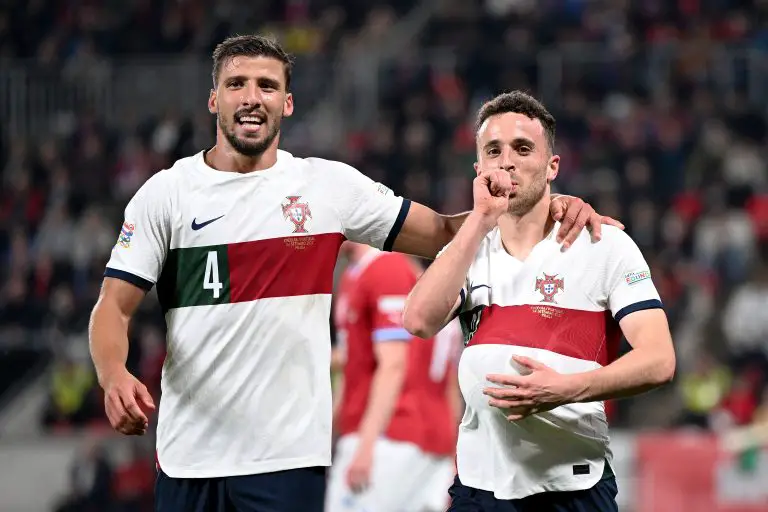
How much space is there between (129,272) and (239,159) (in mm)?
570

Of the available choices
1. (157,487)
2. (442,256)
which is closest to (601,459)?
(442,256)

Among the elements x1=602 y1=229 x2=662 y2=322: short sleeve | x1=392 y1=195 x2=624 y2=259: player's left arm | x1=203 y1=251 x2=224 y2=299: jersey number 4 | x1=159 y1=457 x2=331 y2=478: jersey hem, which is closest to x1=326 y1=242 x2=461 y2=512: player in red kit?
x1=392 y1=195 x2=624 y2=259: player's left arm

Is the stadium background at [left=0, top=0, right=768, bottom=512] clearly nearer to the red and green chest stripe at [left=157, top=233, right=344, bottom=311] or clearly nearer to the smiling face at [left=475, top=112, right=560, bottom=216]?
the smiling face at [left=475, top=112, right=560, bottom=216]

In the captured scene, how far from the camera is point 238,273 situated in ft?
15.4

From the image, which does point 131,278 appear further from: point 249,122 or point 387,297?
point 387,297

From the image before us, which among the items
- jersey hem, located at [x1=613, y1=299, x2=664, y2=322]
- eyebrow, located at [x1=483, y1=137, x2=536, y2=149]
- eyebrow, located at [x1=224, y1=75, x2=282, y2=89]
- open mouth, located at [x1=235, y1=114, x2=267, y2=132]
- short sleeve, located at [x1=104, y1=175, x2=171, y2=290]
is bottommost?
jersey hem, located at [x1=613, y1=299, x2=664, y2=322]

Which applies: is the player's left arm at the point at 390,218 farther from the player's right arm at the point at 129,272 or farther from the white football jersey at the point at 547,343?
the player's right arm at the point at 129,272

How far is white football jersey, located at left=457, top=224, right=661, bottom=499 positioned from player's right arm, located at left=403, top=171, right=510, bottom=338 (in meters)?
0.20

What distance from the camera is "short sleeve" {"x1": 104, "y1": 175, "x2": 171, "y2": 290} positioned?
15.4 feet

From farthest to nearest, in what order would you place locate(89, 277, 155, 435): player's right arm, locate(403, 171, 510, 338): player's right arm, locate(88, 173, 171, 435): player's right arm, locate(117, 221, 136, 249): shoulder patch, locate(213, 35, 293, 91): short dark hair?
locate(213, 35, 293, 91): short dark hair → locate(117, 221, 136, 249): shoulder patch → locate(88, 173, 171, 435): player's right arm → locate(403, 171, 510, 338): player's right arm → locate(89, 277, 155, 435): player's right arm

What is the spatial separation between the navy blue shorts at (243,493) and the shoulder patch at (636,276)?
129cm

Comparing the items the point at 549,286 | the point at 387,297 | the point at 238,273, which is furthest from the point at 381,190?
the point at 387,297

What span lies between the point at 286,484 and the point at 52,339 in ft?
36.1

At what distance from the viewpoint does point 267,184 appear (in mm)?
4801
